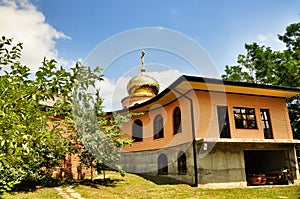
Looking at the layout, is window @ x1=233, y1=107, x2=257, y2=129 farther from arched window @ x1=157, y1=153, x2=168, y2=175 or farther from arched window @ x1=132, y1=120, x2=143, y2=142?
arched window @ x1=132, y1=120, x2=143, y2=142

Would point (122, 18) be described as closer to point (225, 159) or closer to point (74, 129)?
point (74, 129)

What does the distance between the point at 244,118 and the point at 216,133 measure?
2.27m

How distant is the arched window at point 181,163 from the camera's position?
1352 cm

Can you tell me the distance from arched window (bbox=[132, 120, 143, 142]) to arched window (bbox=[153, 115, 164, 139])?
140 centimetres

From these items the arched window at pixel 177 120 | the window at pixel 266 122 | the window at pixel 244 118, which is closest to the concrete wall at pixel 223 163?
the window at pixel 244 118

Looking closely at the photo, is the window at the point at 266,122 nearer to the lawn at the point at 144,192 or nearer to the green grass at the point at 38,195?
the lawn at the point at 144,192

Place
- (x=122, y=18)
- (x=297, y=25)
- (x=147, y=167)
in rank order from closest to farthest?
(x=122, y=18) → (x=147, y=167) → (x=297, y=25)

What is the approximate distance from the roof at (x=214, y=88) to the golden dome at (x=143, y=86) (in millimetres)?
8474

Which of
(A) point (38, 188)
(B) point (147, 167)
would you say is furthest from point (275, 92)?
(A) point (38, 188)

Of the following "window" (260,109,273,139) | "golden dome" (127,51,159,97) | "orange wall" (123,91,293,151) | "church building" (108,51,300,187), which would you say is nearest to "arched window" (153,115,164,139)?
"church building" (108,51,300,187)

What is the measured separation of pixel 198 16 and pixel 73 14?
5535 mm

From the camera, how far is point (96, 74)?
3172mm

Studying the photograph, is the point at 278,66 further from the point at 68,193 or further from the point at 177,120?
the point at 68,193

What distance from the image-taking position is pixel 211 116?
1325cm
